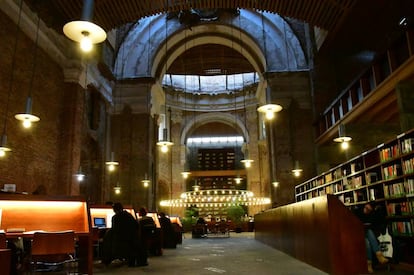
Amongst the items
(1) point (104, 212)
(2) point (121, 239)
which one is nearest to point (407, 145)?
(2) point (121, 239)

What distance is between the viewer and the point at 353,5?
10711 mm

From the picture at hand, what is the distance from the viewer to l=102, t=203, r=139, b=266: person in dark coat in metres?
5.89

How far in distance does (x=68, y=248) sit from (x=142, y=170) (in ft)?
34.5

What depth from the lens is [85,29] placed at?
373 centimetres

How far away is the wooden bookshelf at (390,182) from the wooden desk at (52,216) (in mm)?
4903

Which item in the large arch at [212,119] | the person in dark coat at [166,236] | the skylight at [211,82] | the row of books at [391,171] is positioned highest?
the skylight at [211,82]

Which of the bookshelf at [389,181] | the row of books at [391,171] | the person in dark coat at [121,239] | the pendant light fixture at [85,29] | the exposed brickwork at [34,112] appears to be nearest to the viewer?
the pendant light fixture at [85,29]

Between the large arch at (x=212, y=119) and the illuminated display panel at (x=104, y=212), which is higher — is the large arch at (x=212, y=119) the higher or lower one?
the higher one

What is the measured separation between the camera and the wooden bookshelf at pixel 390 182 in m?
5.71

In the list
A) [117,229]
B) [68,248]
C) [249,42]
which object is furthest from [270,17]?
[68,248]

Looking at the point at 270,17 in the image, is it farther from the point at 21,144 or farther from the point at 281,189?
the point at 21,144

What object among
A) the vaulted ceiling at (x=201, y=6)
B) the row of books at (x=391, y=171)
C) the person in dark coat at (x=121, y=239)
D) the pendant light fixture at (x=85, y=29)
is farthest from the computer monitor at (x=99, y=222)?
the vaulted ceiling at (x=201, y=6)

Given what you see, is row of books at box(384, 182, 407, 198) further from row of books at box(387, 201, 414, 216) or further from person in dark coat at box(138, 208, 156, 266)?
person in dark coat at box(138, 208, 156, 266)

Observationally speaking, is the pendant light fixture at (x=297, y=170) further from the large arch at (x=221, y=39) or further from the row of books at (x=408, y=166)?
the row of books at (x=408, y=166)
